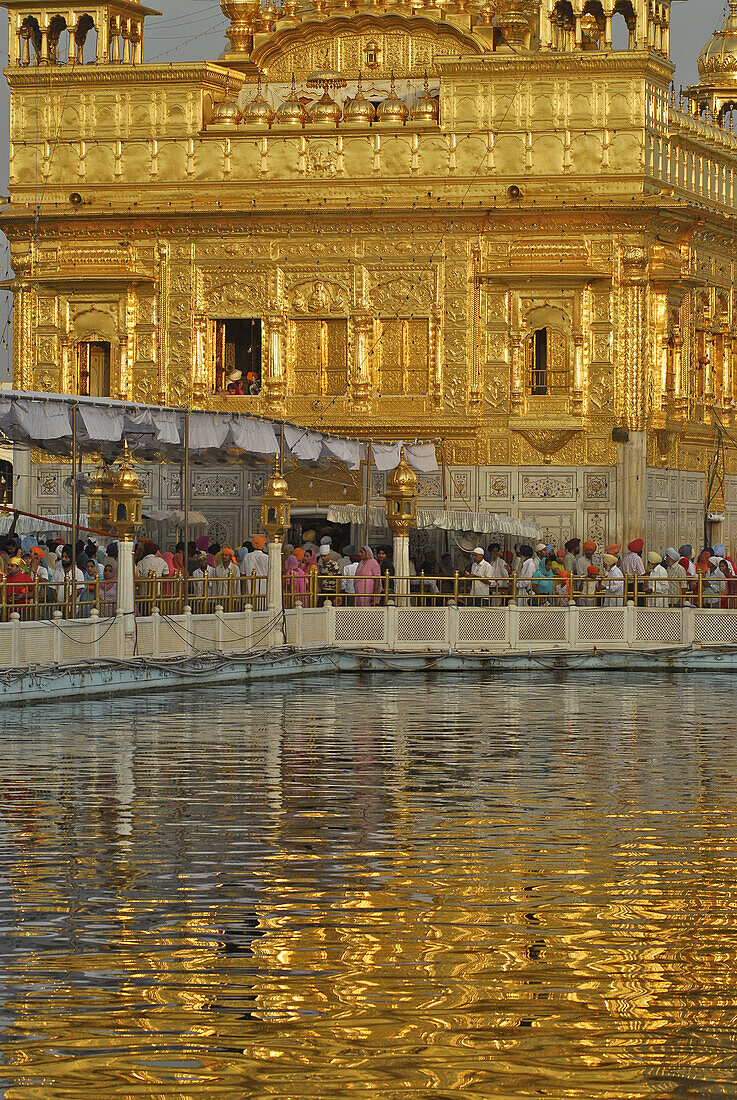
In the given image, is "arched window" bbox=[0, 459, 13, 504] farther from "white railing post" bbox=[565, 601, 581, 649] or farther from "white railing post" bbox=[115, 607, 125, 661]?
"white railing post" bbox=[115, 607, 125, 661]

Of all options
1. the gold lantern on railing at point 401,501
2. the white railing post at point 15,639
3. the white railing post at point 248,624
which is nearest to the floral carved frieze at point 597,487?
the gold lantern on railing at point 401,501

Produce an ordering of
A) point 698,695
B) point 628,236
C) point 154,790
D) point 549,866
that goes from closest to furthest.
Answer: point 549,866 < point 154,790 < point 698,695 < point 628,236

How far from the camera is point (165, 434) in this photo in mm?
22562

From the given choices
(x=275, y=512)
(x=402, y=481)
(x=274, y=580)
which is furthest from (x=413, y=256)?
(x=274, y=580)

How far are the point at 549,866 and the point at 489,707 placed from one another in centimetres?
897

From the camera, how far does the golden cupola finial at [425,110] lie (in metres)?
32.3

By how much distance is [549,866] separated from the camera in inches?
386

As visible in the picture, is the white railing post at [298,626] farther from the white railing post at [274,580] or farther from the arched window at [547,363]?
the arched window at [547,363]

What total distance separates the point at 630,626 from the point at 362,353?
965cm

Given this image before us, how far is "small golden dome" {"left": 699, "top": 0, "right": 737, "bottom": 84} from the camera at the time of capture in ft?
131

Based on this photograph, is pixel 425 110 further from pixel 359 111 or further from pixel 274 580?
pixel 274 580

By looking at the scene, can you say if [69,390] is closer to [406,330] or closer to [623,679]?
[406,330]

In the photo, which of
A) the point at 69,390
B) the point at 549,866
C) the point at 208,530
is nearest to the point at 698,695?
the point at 549,866

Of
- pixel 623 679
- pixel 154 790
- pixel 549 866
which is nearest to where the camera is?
pixel 549 866
